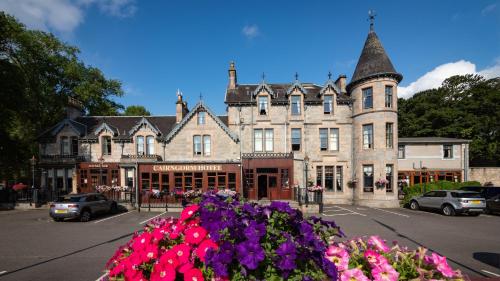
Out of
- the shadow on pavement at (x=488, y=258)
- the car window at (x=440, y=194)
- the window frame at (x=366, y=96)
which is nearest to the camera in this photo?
the shadow on pavement at (x=488, y=258)

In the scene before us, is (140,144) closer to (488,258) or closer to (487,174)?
(488,258)

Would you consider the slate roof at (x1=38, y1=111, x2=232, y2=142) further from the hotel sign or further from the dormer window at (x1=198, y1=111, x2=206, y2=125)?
the hotel sign

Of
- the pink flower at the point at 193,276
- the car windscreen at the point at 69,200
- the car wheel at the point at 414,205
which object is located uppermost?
the pink flower at the point at 193,276

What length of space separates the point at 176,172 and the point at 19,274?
578 inches

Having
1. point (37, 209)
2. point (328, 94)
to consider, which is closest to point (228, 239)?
point (328, 94)

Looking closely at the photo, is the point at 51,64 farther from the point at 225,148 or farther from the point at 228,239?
the point at 228,239

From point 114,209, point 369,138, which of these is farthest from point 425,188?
point 114,209

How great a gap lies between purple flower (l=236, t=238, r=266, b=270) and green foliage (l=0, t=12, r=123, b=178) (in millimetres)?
29488

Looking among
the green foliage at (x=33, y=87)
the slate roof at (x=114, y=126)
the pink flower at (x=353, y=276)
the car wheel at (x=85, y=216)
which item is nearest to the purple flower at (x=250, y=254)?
the pink flower at (x=353, y=276)

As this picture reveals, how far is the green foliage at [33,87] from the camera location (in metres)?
21.8

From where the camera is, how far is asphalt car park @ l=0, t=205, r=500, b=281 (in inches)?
281

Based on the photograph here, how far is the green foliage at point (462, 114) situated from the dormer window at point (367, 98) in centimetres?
2325

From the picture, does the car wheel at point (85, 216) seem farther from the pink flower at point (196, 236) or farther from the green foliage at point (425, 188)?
the green foliage at point (425, 188)

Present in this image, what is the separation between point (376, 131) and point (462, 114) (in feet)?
89.8
